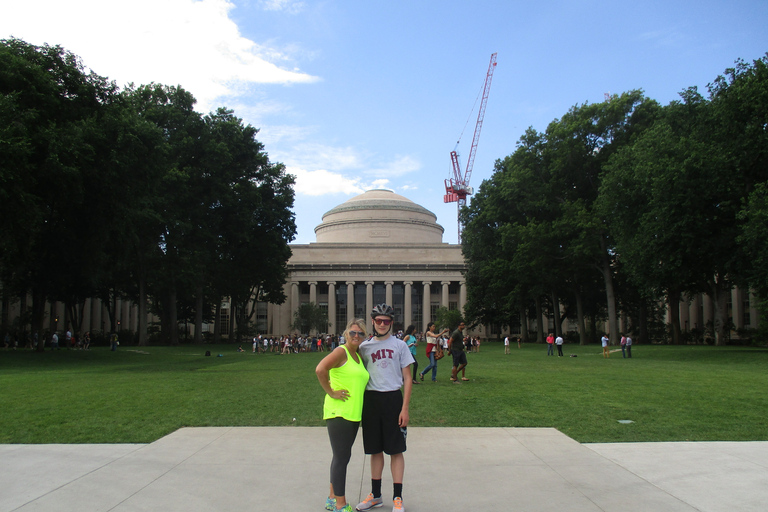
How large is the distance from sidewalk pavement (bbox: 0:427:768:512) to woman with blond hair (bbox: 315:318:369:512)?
0.47m

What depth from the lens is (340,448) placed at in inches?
227

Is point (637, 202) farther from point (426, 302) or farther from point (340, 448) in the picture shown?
point (426, 302)

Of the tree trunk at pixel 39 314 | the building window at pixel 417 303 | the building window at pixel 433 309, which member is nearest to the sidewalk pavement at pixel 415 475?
the tree trunk at pixel 39 314

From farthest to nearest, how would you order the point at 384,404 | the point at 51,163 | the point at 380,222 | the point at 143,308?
the point at 380,222 → the point at 143,308 → the point at 51,163 → the point at 384,404

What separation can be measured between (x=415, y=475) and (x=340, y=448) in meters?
1.83

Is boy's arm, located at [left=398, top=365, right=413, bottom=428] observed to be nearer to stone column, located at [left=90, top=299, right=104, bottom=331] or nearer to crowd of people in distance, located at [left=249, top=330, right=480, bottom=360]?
crowd of people in distance, located at [left=249, top=330, right=480, bottom=360]

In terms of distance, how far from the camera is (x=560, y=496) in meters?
6.39

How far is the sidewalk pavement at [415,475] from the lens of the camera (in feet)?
20.1

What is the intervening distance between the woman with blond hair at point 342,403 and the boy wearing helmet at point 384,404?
134 mm

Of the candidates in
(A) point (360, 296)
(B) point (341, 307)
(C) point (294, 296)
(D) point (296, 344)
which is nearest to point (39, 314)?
(D) point (296, 344)

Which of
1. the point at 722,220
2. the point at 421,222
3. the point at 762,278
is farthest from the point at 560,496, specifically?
the point at 421,222

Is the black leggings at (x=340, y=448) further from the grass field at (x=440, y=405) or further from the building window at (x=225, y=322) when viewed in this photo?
the building window at (x=225, y=322)

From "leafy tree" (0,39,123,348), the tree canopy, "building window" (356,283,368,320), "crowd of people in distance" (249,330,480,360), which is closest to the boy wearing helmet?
"leafy tree" (0,39,123,348)

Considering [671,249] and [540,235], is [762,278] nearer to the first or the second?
[671,249]
